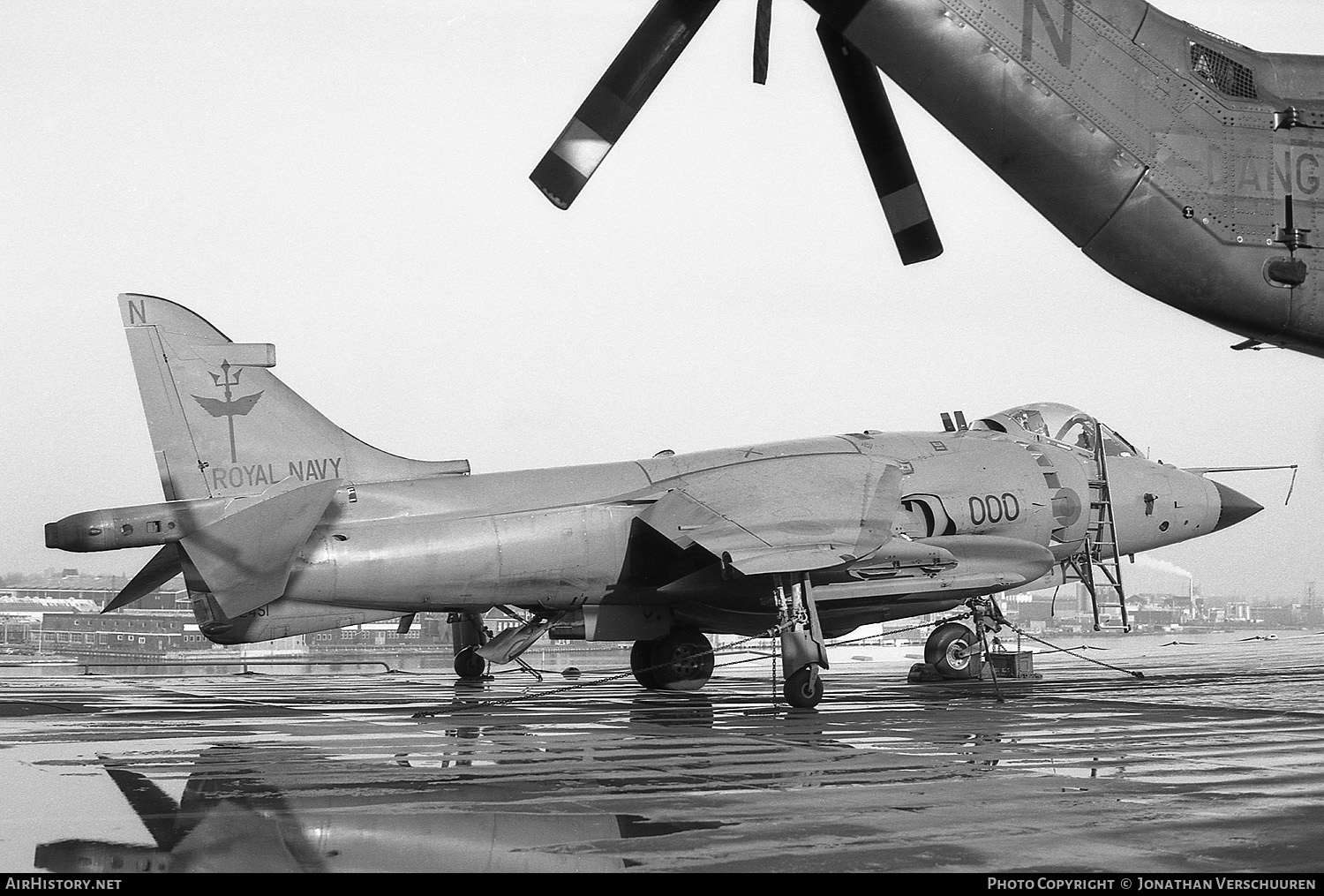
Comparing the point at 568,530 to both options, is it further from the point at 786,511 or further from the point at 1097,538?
the point at 1097,538

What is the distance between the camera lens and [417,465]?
16.1 metres

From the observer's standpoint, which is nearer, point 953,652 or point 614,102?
point 614,102

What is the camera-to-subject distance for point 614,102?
6980 millimetres

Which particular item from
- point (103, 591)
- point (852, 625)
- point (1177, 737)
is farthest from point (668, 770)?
point (103, 591)

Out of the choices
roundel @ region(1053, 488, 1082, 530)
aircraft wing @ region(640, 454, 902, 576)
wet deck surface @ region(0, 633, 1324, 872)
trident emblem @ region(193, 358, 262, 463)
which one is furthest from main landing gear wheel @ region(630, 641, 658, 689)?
roundel @ region(1053, 488, 1082, 530)

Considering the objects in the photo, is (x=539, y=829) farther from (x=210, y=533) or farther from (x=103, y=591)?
(x=103, y=591)

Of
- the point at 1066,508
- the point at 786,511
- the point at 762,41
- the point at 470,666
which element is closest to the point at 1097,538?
the point at 1066,508

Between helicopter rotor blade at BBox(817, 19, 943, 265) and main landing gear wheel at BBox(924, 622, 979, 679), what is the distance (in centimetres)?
1190

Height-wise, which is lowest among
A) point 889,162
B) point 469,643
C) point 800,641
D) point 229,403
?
point 469,643

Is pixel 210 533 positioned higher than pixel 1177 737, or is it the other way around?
pixel 210 533

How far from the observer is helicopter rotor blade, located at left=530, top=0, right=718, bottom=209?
696 cm

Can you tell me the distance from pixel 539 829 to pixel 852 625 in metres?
12.0

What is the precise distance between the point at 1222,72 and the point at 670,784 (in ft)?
18.1

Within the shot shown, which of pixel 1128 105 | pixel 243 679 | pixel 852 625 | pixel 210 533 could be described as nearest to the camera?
pixel 1128 105
